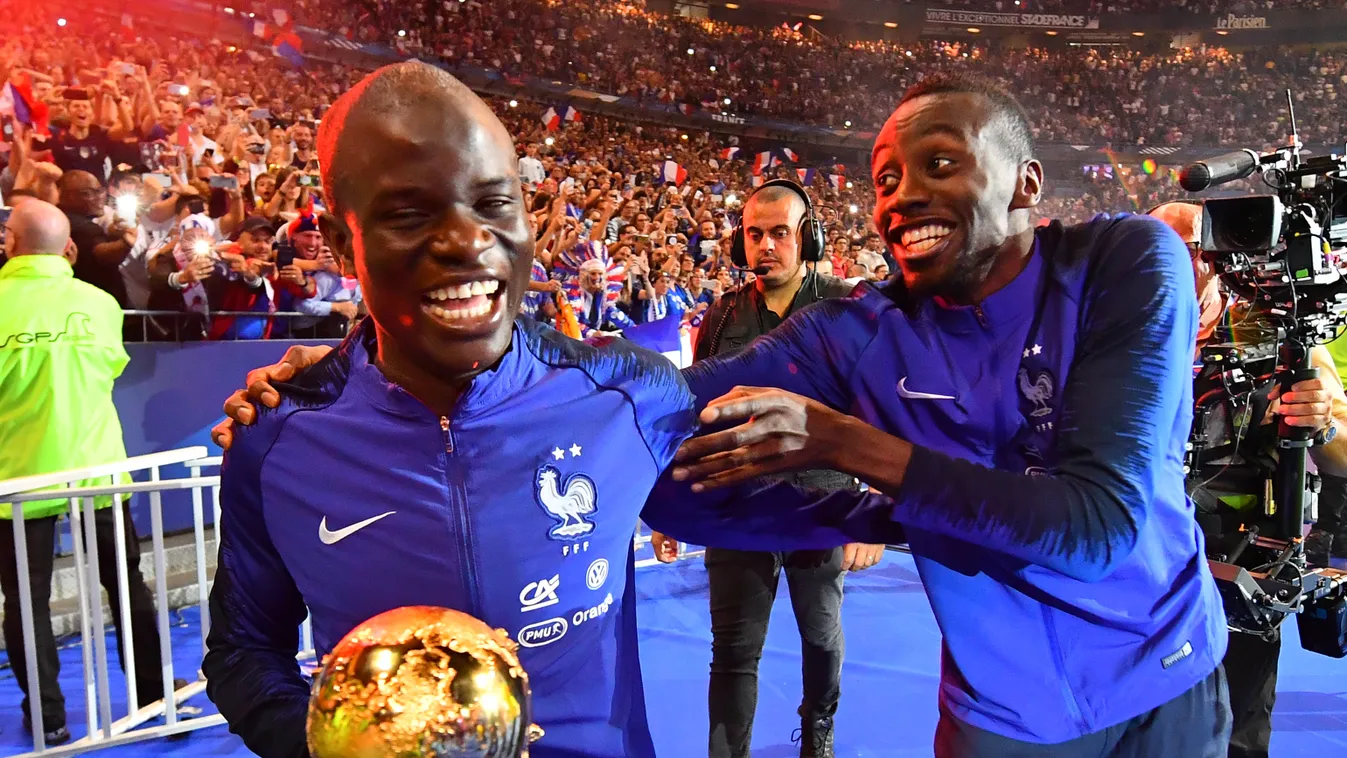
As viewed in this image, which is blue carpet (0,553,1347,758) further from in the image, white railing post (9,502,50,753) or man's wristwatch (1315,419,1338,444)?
man's wristwatch (1315,419,1338,444)

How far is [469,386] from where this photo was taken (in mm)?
1312

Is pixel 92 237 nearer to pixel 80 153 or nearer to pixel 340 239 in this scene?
pixel 80 153

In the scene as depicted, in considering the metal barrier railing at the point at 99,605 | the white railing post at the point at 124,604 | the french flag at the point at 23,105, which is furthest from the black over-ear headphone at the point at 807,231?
the french flag at the point at 23,105

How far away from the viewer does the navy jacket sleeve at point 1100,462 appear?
1324 mm

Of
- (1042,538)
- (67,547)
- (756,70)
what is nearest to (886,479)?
(1042,538)

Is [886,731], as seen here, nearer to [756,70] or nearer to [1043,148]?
[756,70]

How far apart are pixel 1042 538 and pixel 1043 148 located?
2769 centimetres

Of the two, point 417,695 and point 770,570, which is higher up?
point 417,695

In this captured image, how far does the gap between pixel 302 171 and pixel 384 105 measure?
7452 millimetres

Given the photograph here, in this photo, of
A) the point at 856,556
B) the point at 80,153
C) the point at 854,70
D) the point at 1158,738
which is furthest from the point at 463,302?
the point at 854,70

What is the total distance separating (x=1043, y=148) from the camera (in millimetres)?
25781

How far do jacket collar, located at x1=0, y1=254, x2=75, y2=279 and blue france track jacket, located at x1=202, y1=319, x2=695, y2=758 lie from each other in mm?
3323

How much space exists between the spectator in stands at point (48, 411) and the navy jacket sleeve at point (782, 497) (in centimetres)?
316

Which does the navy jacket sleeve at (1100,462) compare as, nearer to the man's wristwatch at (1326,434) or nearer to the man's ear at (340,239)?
the man's ear at (340,239)
